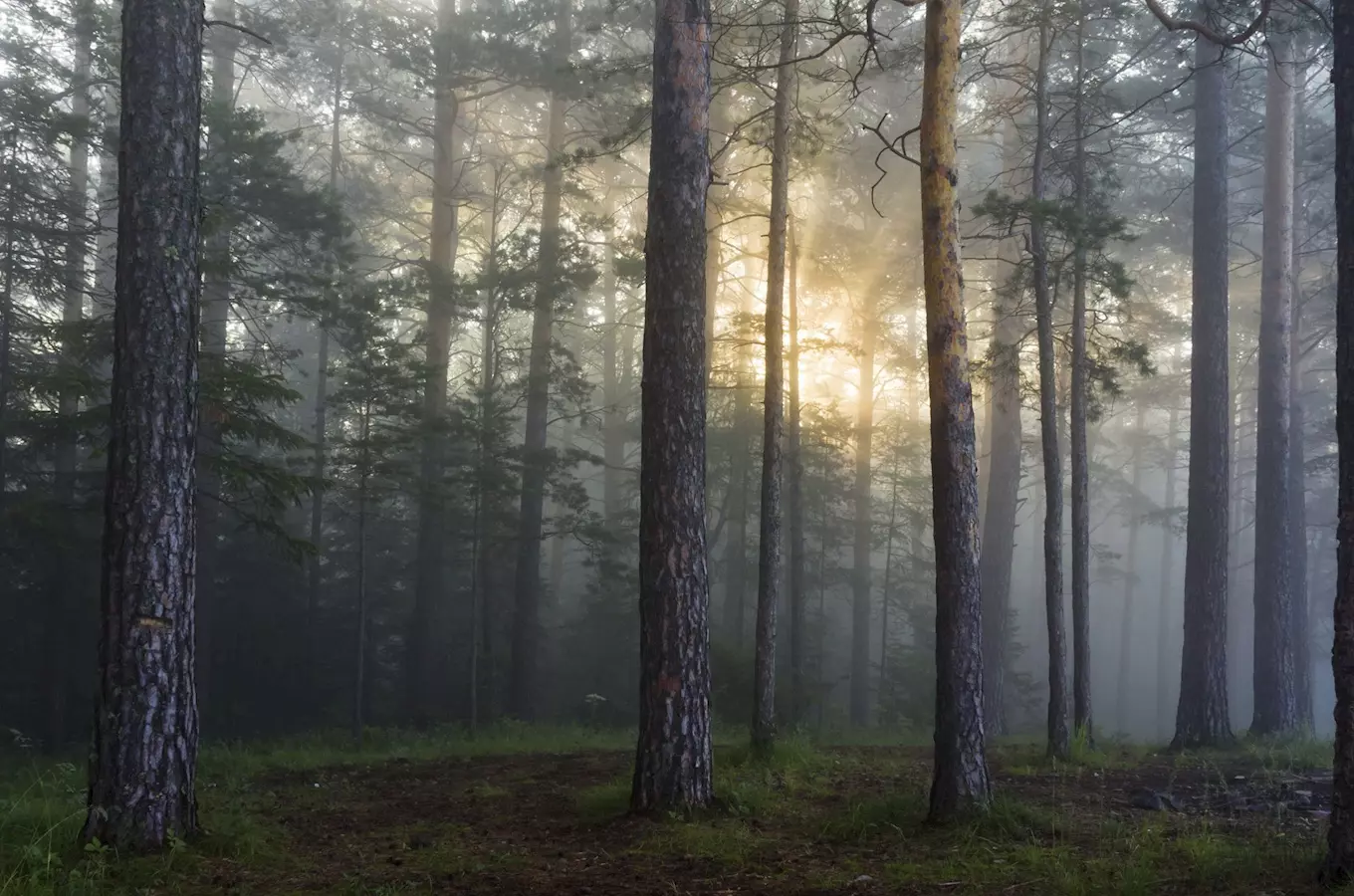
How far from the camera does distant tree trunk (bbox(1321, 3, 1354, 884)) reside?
215 inches

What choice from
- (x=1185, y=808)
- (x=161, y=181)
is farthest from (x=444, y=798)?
(x=1185, y=808)

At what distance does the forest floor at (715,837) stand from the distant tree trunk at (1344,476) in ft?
1.28

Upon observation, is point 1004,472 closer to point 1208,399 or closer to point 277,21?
point 1208,399

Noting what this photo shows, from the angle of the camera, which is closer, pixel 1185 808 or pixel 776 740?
pixel 1185 808

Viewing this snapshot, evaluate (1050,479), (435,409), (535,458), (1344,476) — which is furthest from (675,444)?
(435,409)

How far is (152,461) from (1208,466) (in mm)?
14625

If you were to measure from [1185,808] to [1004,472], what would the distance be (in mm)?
13096

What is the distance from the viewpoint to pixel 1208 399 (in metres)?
15.8

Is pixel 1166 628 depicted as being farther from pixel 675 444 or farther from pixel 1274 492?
pixel 675 444

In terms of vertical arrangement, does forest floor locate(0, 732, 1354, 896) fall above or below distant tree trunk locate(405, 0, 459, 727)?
below

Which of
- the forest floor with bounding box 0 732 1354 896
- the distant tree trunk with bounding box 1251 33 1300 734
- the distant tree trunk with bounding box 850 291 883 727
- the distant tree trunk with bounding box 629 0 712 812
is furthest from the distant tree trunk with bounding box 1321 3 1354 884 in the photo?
the distant tree trunk with bounding box 850 291 883 727

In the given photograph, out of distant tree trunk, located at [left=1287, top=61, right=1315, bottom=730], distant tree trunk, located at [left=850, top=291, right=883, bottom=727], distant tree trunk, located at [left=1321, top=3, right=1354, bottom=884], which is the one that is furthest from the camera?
distant tree trunk, located at [left=850, top=291, right=883, bottom=727]

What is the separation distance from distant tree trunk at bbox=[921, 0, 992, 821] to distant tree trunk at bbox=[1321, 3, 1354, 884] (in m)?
2.54

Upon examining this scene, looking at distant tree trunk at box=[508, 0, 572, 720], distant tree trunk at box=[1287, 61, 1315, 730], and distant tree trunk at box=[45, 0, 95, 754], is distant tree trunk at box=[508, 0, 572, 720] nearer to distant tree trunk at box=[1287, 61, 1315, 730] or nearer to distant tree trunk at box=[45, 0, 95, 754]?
distant tree trunk at box=[45, 0, 95, 754]
